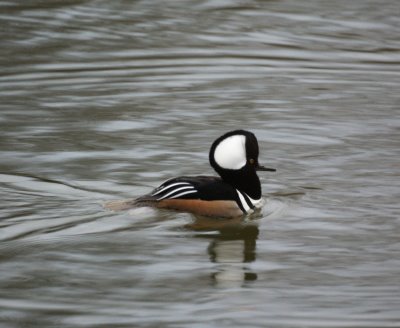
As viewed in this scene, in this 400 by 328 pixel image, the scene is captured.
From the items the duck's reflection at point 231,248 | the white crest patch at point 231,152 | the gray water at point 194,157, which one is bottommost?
the duck's reflection at point 231,248

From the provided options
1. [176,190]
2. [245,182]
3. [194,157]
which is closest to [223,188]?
[245,182]

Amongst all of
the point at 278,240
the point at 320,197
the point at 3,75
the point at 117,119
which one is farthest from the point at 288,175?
the point at 3,75

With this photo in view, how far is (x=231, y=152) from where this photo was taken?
9.84 m

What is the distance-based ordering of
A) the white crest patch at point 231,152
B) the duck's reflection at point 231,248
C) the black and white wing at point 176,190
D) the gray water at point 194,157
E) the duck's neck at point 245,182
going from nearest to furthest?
the gray water at point 194,157 → the duck's reflection at point 231,248 → the black and white wing at point 176,190 → the white crest patch at point 231,152 → the duck's neck at point 245,182

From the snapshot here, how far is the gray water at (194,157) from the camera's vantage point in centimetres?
785

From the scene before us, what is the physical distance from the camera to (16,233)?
9.24m

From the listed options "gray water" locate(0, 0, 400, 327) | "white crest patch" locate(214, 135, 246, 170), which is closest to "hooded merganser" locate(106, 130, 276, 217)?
"white crest patch" locate(214, 135, 246, 170)

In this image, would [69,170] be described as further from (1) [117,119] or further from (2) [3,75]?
(2) [3,75]

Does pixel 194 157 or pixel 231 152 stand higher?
pixel 231 152

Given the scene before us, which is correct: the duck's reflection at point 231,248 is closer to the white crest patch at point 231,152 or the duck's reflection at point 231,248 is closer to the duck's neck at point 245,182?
the duck's neck at point 245,182

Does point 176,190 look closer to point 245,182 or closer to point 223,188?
point 223,188

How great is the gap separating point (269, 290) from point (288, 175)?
309 cm

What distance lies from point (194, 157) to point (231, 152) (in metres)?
1.69

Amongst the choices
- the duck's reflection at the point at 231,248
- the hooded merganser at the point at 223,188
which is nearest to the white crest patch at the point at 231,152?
the hooded merganser at the point at 223,188
